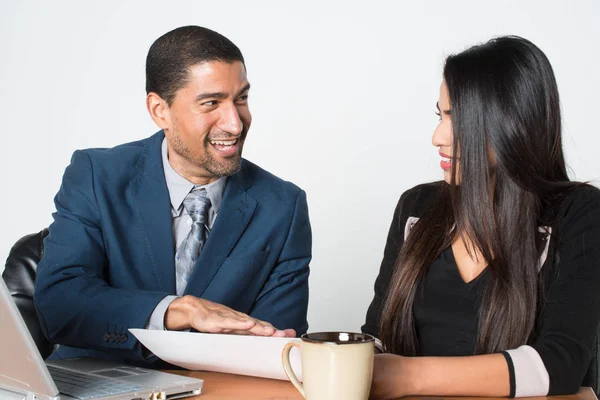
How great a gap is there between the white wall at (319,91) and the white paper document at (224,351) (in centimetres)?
198

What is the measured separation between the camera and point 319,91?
350cm

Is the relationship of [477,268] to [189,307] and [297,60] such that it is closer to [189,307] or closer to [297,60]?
[189,307]

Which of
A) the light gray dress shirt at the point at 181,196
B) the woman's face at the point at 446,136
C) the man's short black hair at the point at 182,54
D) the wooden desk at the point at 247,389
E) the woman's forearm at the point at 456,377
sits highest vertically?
the man's short black hair at the point at 182,54

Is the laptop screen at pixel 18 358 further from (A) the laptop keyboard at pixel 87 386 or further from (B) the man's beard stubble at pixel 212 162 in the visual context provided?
(B) the man's beard stubble at pixel 212 162

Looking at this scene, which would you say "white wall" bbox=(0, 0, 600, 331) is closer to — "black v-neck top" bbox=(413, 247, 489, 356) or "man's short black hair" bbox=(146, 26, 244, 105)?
"man's short black hair" bbox=(146, 26, 244, 105)

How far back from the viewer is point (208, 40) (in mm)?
2291

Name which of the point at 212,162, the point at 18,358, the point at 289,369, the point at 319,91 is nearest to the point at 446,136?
the point at 212,162

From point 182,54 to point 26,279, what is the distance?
0.82m

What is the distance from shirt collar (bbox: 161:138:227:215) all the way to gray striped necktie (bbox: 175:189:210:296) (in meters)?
0.02

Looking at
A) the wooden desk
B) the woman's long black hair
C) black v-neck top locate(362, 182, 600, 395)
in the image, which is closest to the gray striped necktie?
black v-neck top locate(362, 182, 600, 395)

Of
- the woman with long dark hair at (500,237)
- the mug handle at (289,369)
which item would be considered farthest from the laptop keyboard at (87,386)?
the woman with long dark hair at (500,237)

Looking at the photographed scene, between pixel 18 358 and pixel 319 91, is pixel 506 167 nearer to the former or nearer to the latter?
pixel 18 358

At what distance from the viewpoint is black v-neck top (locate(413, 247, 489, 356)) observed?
184cm

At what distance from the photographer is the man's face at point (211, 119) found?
2254mm
